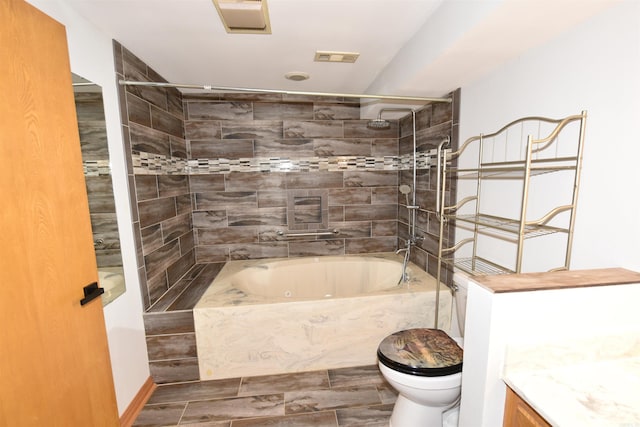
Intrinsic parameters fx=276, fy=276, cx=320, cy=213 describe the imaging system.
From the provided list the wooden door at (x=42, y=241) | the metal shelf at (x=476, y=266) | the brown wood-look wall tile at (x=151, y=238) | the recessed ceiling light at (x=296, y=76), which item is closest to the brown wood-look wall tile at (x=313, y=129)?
the recessed ceiling light at (x=296, y=76)

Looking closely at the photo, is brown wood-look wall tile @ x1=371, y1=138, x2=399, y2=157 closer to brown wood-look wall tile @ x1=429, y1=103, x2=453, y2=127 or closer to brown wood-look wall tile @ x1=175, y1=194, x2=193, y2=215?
brown wood-look wall tile @ x1=429, y1=103, x2=453, y2=127

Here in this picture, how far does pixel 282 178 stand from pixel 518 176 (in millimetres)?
2119

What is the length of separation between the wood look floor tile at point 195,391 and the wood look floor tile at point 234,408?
54 millimetres

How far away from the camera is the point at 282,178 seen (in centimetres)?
302

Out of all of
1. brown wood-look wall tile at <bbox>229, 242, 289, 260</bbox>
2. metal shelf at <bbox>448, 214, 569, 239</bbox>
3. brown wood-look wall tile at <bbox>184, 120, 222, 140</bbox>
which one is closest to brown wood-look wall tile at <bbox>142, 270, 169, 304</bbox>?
brown wood-look wall tile at <bbox>229, 242, 289, 260</bbox>

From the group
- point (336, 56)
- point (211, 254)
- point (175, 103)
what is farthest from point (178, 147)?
point (336, 56)

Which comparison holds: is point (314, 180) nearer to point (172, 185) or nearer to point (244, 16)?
point (172, 185)

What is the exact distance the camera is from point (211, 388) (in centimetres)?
194

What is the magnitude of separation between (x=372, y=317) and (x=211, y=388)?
1255mm

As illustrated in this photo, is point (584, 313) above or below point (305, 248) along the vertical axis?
above

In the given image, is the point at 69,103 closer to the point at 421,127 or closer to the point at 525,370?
the point at 525,370

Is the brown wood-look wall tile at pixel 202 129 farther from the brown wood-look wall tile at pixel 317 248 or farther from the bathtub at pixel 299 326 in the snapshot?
the bathtub at pixel 299 326

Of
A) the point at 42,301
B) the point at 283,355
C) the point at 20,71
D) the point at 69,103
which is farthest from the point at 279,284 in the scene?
the point at 20,71

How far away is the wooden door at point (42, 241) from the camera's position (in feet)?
3.09
